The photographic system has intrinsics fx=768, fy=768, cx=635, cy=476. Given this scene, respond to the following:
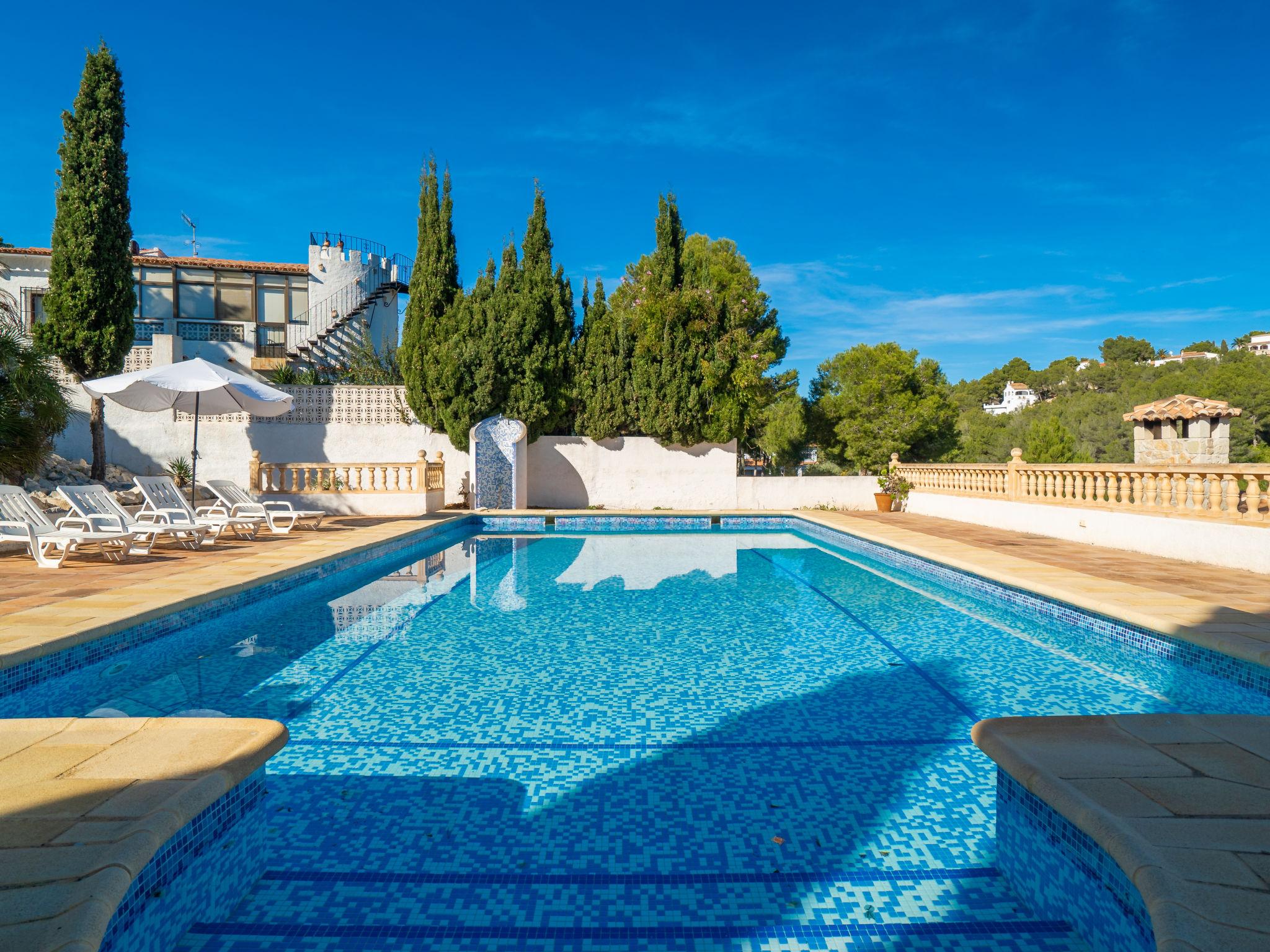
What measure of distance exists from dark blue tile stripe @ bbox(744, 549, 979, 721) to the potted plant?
24.0 ft

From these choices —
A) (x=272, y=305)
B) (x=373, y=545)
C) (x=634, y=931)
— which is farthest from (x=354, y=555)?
(x=272, y=305)

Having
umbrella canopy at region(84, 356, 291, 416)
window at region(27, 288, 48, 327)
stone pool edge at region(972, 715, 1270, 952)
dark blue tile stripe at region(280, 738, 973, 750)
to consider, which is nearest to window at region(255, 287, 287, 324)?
window at region(27, 288, 48, 327)

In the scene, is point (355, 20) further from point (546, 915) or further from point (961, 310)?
point (961, 310)

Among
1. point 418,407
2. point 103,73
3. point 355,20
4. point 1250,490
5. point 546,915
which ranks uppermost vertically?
point 355,20

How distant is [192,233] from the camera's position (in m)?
28.9

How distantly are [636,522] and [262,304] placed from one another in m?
16.1

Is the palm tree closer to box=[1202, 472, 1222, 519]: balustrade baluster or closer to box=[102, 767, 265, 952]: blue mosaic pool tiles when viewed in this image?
box=[102, 767, 265, 952]: blue mosaic pool tiles

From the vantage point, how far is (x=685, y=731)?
4527 millimetres

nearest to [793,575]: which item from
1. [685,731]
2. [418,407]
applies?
[685,731]

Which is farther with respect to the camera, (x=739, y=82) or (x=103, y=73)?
(x=739, y=82)

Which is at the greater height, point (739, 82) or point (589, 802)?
point (739, 82)

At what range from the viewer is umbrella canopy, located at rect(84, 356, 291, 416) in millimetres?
10484

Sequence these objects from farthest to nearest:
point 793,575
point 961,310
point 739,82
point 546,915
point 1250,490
Answer: point 961,310
point 739,82
point 793,575
point 1250,490
point 546,915

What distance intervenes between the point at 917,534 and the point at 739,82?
14.2 m
